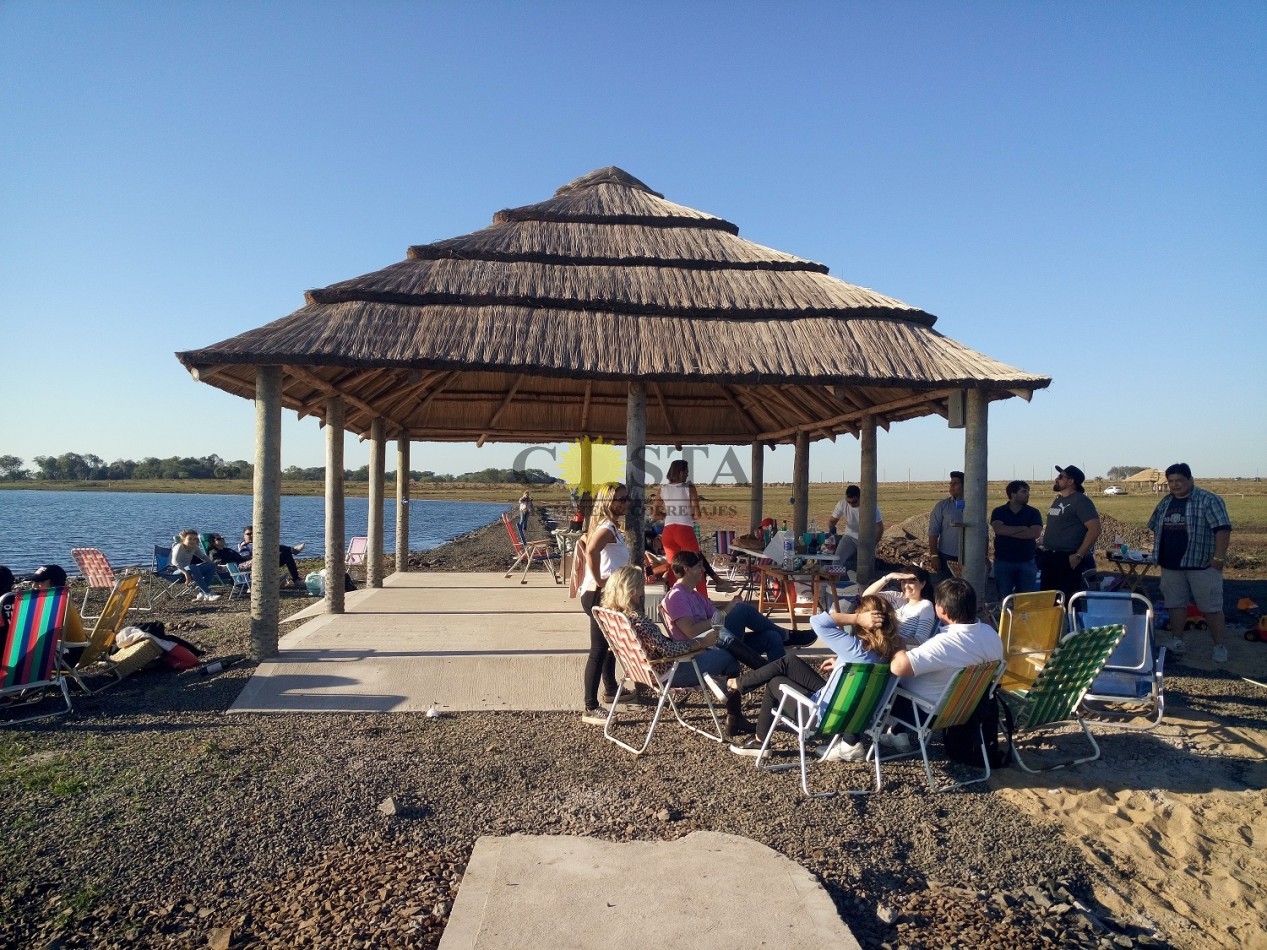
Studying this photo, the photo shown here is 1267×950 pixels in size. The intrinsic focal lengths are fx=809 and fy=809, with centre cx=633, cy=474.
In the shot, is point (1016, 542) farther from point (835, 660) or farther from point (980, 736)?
point (835, 660)

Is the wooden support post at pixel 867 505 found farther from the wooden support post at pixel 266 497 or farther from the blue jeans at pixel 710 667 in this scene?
the wooden support post at pixel 266 497

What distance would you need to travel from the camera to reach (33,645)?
17.9ft

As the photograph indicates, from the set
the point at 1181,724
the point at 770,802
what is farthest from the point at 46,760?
the point at 1181,724

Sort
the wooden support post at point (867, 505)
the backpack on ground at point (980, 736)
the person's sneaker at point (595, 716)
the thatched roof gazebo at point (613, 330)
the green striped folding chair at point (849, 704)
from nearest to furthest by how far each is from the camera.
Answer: the green striped folding chair at point (849, 704), the backpack on ground at point (980, 736), the person's sneaker at point (595, 716), the thatched roof gazebo at point (613, 330), the wooden support post at point (867, 505)

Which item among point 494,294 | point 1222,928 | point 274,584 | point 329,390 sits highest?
point 494,294

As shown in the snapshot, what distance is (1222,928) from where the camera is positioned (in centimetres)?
303

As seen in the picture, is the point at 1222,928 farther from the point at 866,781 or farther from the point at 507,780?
the point at 507,780

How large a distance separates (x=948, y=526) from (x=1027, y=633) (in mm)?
2796

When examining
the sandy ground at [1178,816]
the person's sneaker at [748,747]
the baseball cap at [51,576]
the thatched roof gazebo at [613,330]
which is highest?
the thatched roof gazebo at [613,330]

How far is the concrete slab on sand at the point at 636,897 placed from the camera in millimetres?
2688

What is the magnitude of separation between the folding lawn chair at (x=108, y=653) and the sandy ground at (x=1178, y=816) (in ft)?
20.4

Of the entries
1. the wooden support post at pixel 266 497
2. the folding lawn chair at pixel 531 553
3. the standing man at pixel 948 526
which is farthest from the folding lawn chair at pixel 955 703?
the folding lawn chair at pixel 531 553

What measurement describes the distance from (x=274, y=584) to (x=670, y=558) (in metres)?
3.49

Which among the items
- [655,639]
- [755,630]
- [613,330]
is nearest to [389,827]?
[655,639]
